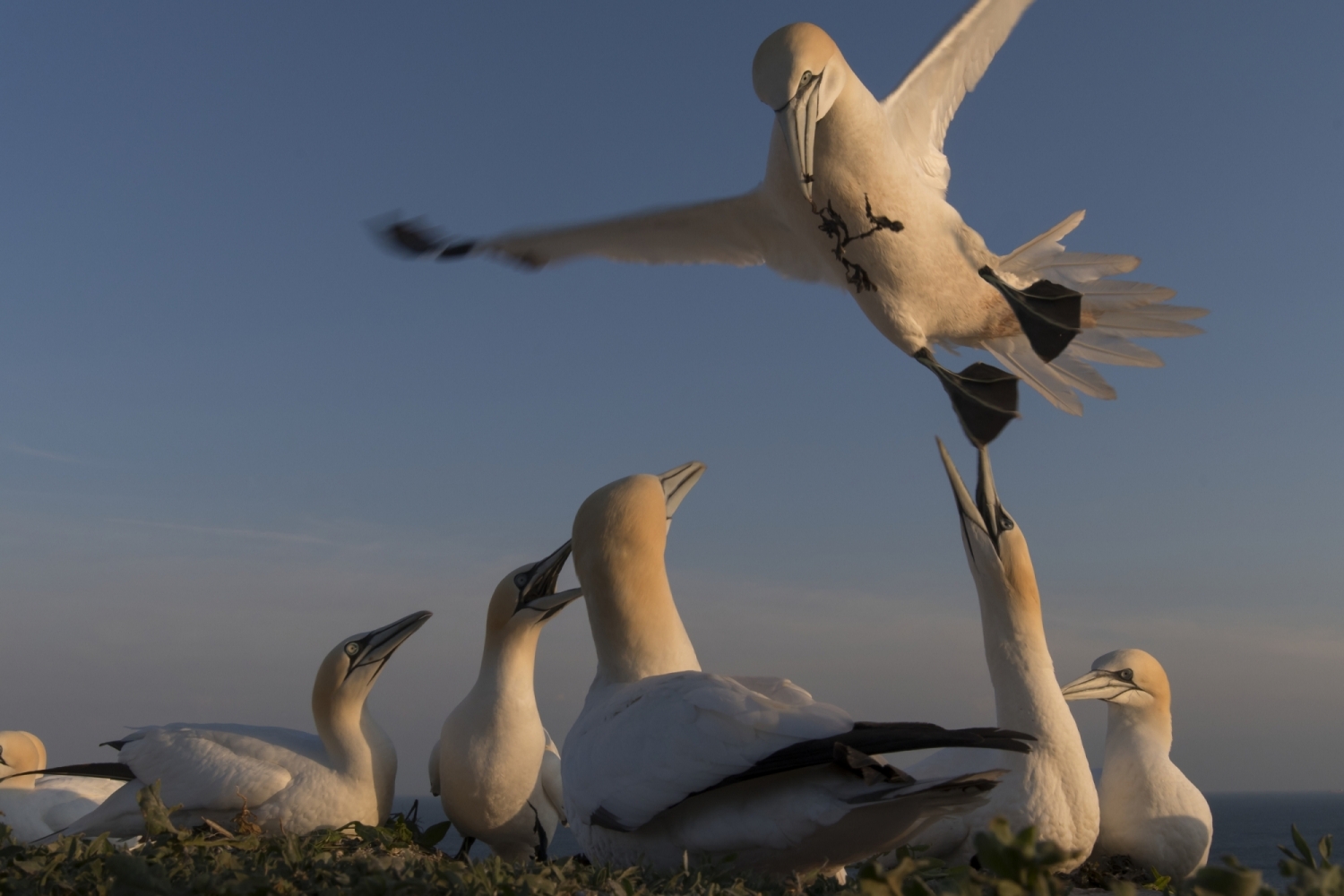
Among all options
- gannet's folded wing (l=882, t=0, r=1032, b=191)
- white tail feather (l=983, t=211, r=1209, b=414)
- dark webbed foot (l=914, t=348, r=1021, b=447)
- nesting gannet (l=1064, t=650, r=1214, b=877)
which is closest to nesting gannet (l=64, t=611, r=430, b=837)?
dark webbed foot (l=914, t=348, r=1021, b=447)

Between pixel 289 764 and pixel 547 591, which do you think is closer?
pixel 289 764

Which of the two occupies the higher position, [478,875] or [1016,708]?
[478,875]

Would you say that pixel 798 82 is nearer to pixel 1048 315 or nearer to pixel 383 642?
pixel 1048 315

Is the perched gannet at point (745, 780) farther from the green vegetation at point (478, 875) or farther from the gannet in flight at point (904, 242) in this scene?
the gannet in flight at point (904, 242)

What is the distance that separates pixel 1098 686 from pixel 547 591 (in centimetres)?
316

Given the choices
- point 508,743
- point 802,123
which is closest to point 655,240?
point 802,123

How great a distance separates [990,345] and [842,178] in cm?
176

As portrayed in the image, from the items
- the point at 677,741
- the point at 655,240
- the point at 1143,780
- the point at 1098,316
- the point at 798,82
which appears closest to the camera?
the point at 677,741

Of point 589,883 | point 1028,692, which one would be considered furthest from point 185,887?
point 1028,692

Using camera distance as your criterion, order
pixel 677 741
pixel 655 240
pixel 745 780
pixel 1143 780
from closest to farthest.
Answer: pixel 745 780 → pixel 677 741 → pixel 1143 780 → pixel 655 240

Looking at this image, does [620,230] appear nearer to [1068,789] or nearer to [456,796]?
[456,796]

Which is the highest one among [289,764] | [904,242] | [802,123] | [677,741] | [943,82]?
[943,82]

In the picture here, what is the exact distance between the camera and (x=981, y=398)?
5465mm

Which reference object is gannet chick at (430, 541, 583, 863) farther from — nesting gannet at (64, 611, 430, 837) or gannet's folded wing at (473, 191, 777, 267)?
gannet's folded wing at (473, 191, 777, 267)
